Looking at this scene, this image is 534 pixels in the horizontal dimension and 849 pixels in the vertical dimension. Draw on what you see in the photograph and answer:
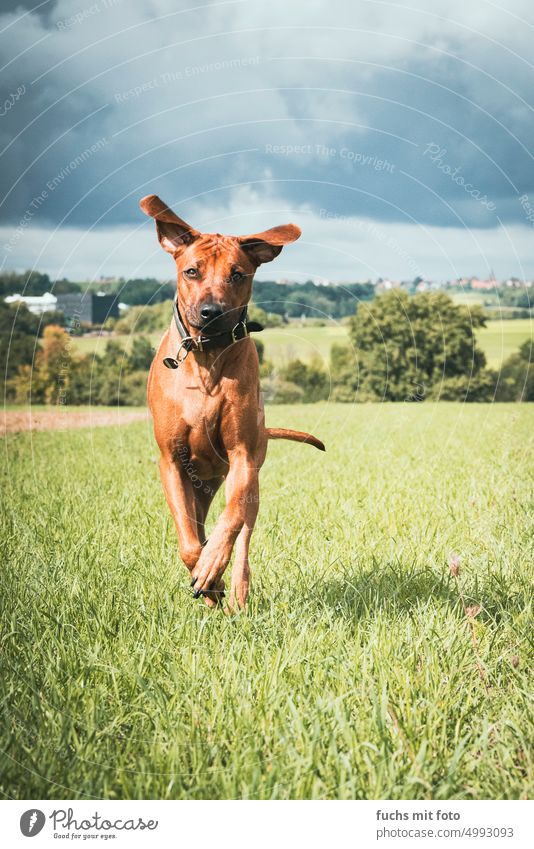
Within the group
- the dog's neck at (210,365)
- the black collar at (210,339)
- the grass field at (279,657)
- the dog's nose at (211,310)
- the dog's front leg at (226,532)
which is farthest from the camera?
the dog's neck at (210,365)

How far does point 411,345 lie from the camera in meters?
17.5

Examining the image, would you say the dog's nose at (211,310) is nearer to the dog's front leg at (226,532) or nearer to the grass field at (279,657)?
the dog's front leg at (226,532)

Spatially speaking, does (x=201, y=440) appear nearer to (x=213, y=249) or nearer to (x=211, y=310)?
(x=211, y=310)

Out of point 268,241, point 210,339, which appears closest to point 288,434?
point 210,339

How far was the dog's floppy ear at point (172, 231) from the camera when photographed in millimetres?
4383

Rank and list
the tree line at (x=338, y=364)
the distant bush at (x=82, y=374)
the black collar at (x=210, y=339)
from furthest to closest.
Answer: the distant bush at (x=82, y=374), the tree line at (x=338, y=364), the black collar at (x=210, y=339)

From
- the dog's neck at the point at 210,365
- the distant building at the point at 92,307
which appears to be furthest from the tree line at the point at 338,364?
the dog's neck at the point at 210,365


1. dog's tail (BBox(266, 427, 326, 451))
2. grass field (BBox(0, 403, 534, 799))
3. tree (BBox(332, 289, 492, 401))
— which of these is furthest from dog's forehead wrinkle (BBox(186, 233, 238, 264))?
tree (BBox(332, 289, 492, 401))

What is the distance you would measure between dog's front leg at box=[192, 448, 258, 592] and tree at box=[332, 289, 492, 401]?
774 centimetres

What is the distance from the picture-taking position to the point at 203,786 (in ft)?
10.1

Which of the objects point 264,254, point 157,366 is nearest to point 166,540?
point 157,366

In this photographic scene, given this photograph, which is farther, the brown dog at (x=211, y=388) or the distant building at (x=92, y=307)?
the distant building at (x=92, y=307)
